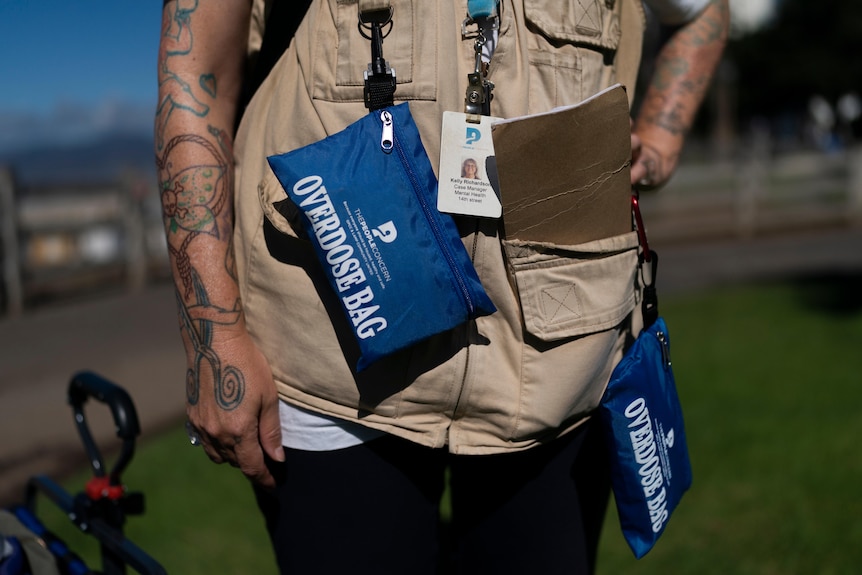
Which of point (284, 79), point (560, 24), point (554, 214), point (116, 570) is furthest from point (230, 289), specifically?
point (116, 570)

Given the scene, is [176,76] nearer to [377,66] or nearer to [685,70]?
[377,66]

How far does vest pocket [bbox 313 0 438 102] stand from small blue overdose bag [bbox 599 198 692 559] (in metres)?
0.43

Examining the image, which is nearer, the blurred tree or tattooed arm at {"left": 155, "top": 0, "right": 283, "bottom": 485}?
tattooed arm at {"left": 155, "top": 0, "right": 283, "bottom": 485}

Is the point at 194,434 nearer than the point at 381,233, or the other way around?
the point at 381,233

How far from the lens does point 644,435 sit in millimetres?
1311

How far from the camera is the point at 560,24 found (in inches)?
48.4

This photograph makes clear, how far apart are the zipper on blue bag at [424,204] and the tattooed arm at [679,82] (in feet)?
2.06

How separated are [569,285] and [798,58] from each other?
151 feet

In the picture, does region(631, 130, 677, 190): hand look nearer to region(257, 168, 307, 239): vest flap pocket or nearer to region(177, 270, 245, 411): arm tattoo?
region(257, 168, 307, 239): vest flap pocket

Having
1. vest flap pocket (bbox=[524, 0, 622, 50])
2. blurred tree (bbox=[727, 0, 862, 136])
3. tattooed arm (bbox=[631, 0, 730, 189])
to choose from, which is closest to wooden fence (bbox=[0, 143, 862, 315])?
tattooed arm (bbox=[631, 0, 730, 189])

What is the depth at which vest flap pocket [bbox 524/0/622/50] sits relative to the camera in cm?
122

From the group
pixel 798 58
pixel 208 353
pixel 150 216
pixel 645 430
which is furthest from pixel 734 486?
pixel 798 58

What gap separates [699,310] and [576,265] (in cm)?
636

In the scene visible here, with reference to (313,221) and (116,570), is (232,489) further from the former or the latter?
(313,221)
